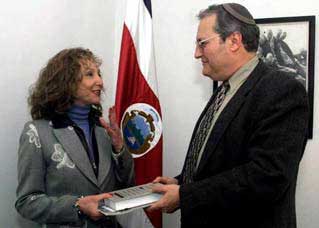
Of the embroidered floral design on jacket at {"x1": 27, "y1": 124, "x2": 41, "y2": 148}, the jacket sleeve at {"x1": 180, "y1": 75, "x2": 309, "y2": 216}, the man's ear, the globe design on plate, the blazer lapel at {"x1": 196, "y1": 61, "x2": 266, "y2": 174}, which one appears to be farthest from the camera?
the globe design on plate

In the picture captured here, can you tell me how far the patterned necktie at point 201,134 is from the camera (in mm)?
1439

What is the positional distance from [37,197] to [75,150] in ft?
0.75

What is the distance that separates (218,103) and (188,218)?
0.44m

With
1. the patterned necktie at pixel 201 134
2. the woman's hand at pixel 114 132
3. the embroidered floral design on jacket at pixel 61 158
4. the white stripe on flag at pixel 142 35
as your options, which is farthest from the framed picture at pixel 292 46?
the embroidered floral design on jacket at pixel 61 158

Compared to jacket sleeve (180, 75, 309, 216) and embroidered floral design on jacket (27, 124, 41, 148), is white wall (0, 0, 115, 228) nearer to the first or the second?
embroidered floral design on jacket (27, 124, 41, 148)

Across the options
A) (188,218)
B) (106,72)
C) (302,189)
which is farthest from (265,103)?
(106,72)

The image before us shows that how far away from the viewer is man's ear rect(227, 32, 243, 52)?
138cm

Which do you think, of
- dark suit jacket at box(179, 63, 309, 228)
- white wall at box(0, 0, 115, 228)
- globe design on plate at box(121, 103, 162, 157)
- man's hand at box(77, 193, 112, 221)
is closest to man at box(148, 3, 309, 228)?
dark suit jacket at box(179, 63, 309, 228)

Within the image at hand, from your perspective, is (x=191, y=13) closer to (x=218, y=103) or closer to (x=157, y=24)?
(x=157, y=24)

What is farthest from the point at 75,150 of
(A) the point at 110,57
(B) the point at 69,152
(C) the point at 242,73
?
(A) the point at 110,57

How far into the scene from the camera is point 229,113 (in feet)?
4.22

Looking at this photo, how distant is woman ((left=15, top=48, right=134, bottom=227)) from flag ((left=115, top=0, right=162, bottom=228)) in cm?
27

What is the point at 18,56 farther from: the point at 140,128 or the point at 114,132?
the point at 140,128

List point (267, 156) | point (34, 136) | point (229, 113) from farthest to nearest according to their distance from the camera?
point (34, 136) < point (229, 113) < point (267, 156)
